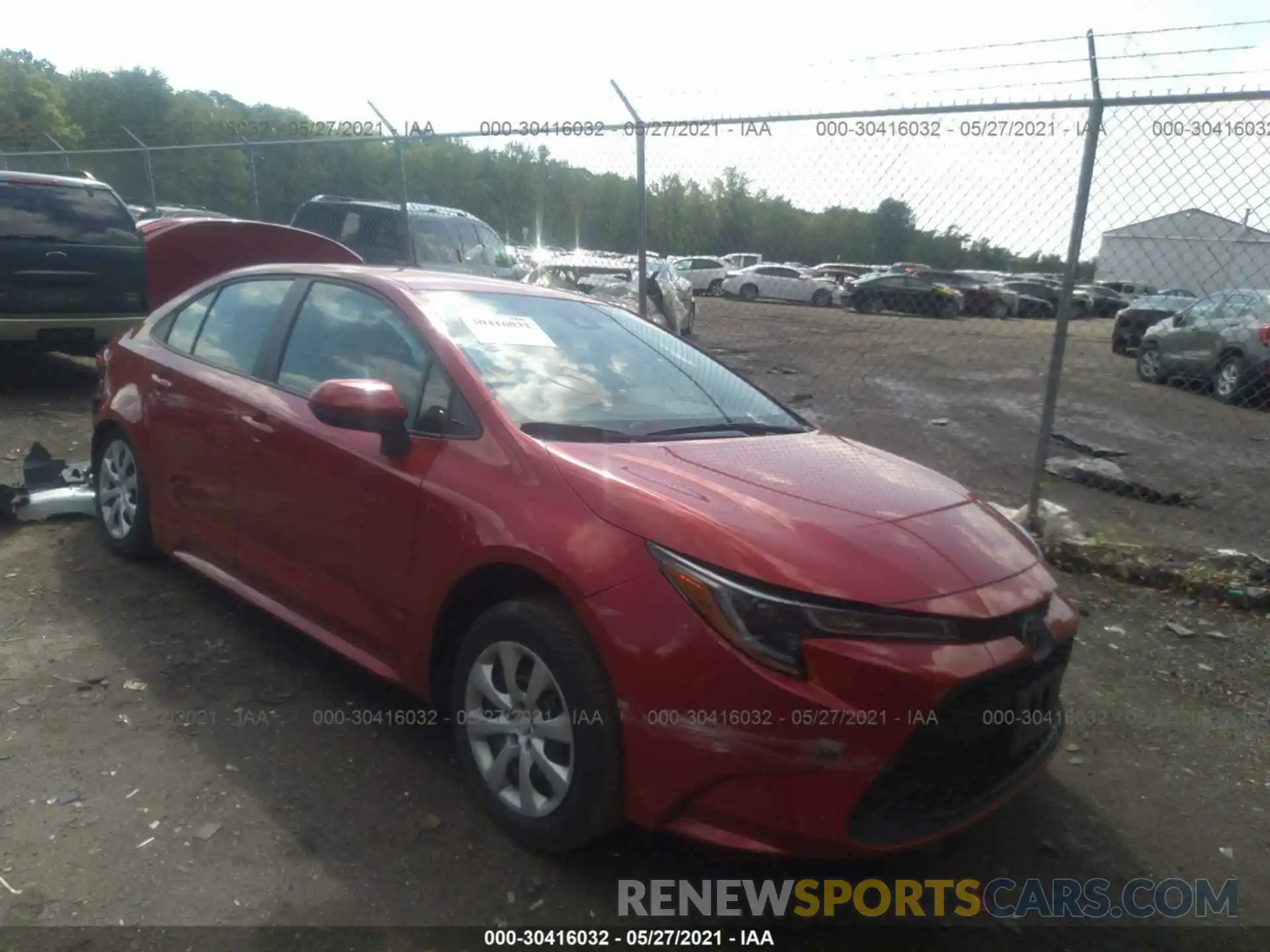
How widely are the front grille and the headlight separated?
0.20 m

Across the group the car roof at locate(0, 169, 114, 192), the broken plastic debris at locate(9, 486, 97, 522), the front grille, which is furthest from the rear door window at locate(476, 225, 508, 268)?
the front grille

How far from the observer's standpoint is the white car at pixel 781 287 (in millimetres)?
24016

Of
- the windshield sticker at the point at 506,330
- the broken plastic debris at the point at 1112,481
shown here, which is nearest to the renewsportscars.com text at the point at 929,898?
the windshield sticker at the point at 506,330

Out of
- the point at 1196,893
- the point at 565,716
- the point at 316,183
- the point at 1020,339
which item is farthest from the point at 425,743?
the point at 316,183

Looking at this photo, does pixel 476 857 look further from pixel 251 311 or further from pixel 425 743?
pixel 251 311

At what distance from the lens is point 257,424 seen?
11.9 ft

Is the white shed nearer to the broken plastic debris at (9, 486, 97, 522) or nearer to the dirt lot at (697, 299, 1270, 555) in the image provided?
A: the dirt lot at (697, 299, 1270, 555)

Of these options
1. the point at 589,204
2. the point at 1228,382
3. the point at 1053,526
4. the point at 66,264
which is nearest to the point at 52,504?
the point at 66,264

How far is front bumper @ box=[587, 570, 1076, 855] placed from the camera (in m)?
2.26

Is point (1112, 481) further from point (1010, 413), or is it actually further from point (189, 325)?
point (189, 325)

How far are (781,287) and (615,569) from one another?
81.7 ft

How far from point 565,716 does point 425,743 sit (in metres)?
0.94

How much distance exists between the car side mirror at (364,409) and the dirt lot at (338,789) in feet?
3.48

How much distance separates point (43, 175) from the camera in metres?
8.09
